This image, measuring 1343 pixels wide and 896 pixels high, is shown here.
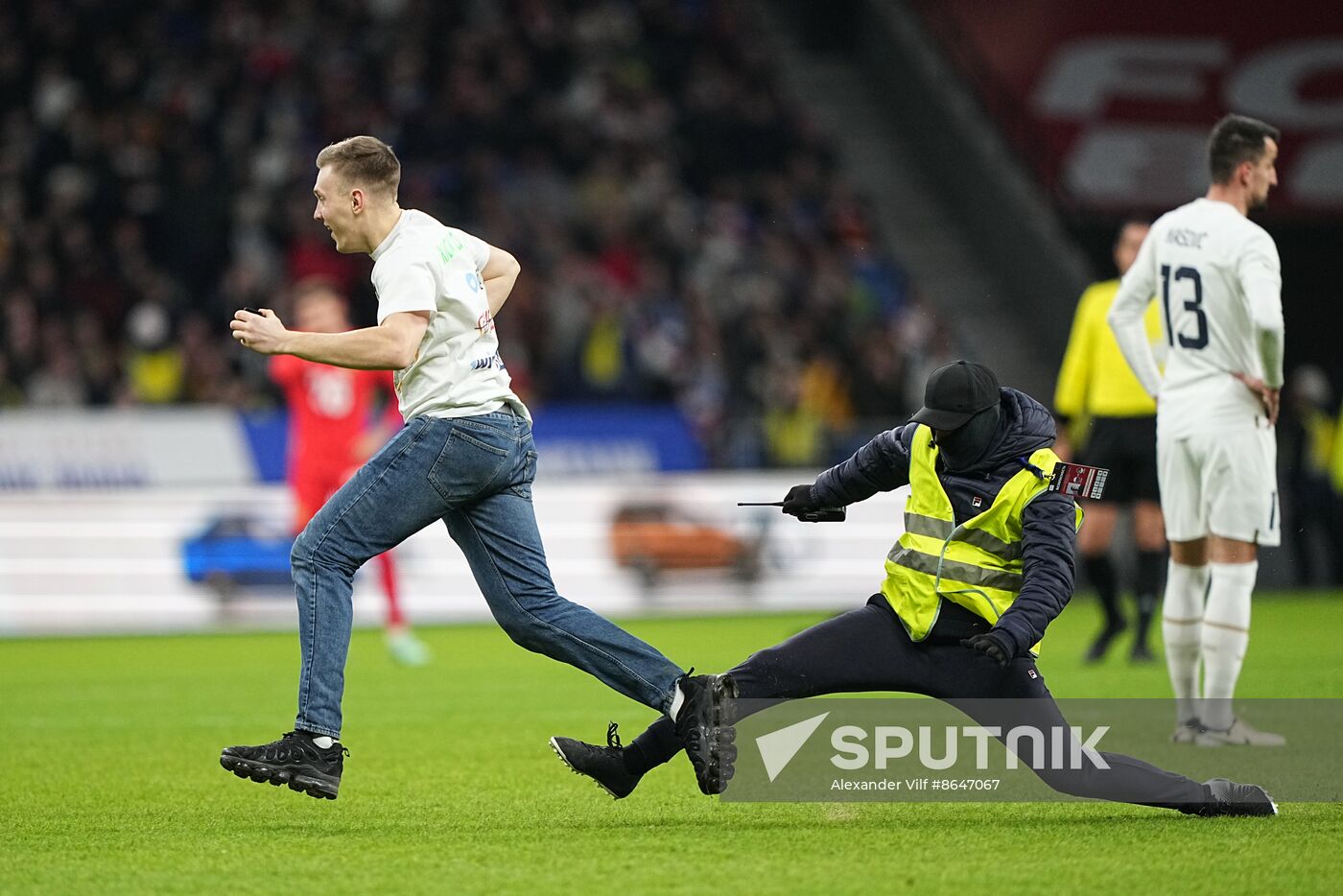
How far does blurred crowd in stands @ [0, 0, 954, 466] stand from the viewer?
18.5 meters

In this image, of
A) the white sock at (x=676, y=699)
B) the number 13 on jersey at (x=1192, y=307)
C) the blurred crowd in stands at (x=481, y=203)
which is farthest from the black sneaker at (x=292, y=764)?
the blurred crowd in stands at (x=481, y=203)

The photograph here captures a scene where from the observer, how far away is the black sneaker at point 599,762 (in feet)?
19.2

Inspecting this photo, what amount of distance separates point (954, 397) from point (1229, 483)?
249 cm

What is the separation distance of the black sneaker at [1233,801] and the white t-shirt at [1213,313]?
2.15m

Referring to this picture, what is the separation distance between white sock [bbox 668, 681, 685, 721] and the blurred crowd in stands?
1219 cm

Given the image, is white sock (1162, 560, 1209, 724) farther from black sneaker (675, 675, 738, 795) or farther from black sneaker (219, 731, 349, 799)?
black sneaker (219, 731, 349, 799)

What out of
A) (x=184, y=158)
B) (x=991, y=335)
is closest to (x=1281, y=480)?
(x=991, y=335)

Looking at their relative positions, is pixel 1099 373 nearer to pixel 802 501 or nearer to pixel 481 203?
pixel 802 501

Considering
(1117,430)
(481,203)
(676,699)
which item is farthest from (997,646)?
(481,203)

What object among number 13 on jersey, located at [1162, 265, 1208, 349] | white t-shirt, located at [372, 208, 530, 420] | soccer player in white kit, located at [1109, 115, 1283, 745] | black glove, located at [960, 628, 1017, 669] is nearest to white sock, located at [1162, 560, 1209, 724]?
soccer player in white kit, located at [1109, 115, 1283, 745]

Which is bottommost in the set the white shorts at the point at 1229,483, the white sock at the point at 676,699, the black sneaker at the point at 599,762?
the black sneaker at the point at 599,762

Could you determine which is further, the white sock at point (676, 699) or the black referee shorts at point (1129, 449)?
the black referee shorts at point (1129, 449)

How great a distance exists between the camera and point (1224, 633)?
24.4 feet

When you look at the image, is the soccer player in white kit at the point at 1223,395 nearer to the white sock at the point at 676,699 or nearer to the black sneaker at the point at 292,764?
the white sock at the point at 676,699
